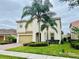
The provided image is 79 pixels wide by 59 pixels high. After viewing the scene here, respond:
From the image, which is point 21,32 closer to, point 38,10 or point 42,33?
point 42,33

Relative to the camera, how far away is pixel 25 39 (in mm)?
55531

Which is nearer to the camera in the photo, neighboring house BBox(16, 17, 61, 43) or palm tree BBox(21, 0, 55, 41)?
palm tree BBox(21, 0, 55, 41)

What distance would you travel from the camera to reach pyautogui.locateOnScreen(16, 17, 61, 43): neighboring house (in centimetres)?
5047

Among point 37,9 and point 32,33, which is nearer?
point 37,9

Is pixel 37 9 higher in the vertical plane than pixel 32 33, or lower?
higher

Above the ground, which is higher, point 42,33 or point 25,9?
point 25,9

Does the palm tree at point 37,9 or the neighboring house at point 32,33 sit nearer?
the palm tree at point 37,9

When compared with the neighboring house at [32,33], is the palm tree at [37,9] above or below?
above

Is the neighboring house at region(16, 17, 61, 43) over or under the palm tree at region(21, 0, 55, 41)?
under

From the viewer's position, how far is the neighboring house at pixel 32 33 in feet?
166

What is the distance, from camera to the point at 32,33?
53281 mm

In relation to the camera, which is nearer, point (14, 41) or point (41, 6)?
point (41, 6)

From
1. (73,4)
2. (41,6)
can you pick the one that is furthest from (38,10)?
(73,4)

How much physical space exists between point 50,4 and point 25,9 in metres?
4.79
